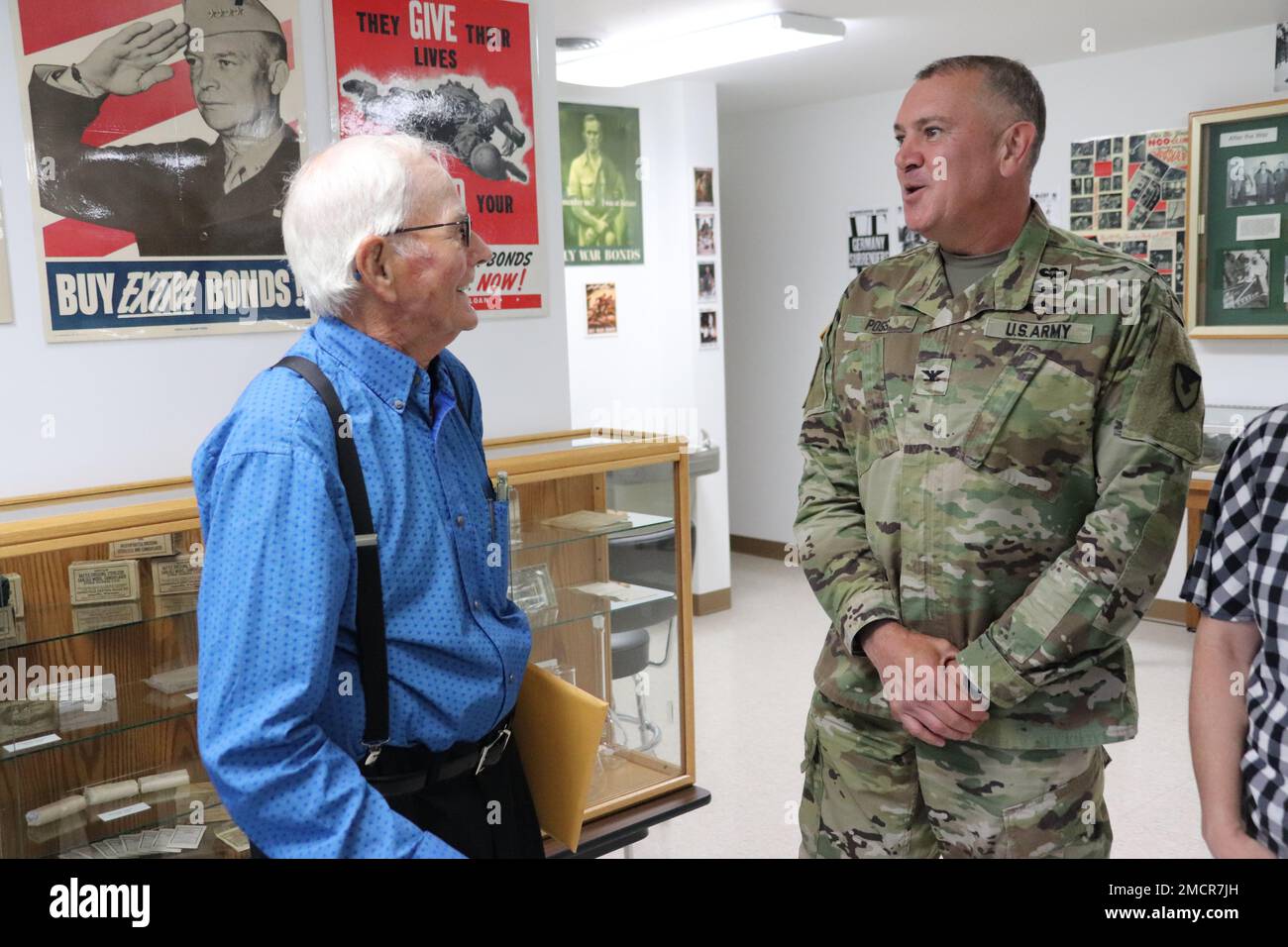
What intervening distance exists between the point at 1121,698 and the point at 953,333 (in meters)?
0.65

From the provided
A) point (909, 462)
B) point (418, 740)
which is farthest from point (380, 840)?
point (909, 462)

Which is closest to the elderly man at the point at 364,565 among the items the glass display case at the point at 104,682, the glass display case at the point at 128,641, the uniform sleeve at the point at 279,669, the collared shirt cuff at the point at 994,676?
the uniform sleeve at the point at 279,669

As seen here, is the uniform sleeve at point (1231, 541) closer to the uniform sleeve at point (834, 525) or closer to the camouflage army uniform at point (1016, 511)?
the camouflage army uniform at point (1016, 511)

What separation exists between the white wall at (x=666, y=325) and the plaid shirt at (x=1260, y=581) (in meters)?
4.83

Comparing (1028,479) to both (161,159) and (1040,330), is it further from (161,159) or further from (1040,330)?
(161,159)

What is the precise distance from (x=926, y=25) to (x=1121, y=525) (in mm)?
3752

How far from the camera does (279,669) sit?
122 cm

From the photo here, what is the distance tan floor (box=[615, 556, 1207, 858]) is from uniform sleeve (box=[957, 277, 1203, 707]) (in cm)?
188

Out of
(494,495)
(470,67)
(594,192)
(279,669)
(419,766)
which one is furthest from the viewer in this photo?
(594,192)

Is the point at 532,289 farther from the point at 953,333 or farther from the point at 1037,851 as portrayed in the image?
the point at 1037,851

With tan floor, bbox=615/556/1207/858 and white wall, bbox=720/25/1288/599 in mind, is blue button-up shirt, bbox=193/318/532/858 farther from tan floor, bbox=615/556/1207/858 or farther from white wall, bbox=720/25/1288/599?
white wall, bbox=720/25/1288/599

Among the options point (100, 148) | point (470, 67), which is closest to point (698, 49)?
point (470, 67)

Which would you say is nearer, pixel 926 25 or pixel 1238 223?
pixel 926 25

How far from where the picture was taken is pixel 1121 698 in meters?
1.79
